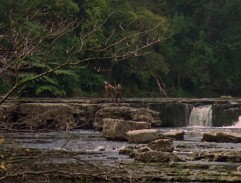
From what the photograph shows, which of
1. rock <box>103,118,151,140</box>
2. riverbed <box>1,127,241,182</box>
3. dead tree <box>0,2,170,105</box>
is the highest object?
dead tree <box>0,2,170,105</box>

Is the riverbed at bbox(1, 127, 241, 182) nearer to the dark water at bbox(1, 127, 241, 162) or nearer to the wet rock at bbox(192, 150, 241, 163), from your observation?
the dark water at bbox(1, 127, 241, 162)

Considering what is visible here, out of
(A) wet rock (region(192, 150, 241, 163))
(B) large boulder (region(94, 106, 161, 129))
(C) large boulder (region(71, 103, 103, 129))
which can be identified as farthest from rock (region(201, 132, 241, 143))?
(C) large boulder (region(71, 103, 103, 129))

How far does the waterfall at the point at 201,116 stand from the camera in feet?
150

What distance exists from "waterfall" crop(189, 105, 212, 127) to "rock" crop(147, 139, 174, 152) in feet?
70.2

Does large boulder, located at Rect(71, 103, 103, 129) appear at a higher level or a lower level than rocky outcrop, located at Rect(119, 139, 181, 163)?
higher

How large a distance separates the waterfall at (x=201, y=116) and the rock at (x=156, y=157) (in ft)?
78.7

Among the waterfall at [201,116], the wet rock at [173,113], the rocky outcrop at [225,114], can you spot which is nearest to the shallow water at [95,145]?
the wet rock at [173,113]

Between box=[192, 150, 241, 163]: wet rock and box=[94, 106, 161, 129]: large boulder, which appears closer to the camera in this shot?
box=[192, 150, 241, 163]: wet rock

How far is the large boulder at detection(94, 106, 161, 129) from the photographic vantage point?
37.2m

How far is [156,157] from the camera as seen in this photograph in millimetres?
21609

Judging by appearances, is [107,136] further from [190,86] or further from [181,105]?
[190,86]

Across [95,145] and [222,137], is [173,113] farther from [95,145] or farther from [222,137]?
[95,145]

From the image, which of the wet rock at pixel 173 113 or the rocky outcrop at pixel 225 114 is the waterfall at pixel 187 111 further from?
the rocky outcrop at pixel 225 114

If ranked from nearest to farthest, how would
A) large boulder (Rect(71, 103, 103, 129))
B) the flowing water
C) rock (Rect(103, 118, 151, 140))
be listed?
the flowing water < rock (Rect(103, 118, 151, 140)) < large boulder (Rect(71, 103, 103, 129))
